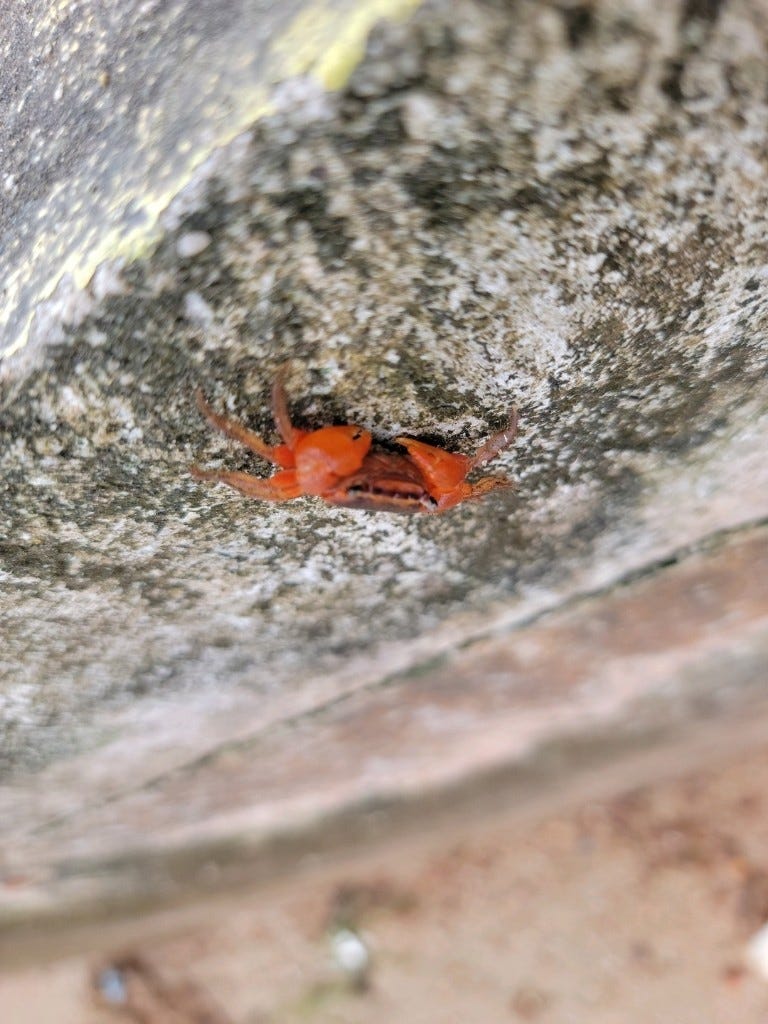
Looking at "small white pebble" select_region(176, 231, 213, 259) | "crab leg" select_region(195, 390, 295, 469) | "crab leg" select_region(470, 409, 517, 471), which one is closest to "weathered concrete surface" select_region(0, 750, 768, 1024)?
"crab leg" select_region(470, 409, 517, 471)

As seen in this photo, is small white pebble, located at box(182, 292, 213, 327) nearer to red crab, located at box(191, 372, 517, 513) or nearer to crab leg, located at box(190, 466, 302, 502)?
red crab, located at box(191, 372, 517, 513)

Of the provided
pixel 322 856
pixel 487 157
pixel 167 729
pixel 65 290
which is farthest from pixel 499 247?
pixel 322 856

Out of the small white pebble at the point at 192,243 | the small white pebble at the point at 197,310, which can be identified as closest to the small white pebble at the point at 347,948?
the small white pebble at the point at 197,310

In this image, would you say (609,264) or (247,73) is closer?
(247,73)

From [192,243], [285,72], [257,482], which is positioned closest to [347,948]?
[257,482]

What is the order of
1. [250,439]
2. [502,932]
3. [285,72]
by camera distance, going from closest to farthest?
[285,72]
[250,439]
[502,932]

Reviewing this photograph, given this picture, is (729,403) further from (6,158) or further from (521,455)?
(6,158)

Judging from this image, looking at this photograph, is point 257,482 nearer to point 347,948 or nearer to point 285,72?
point 285,72
